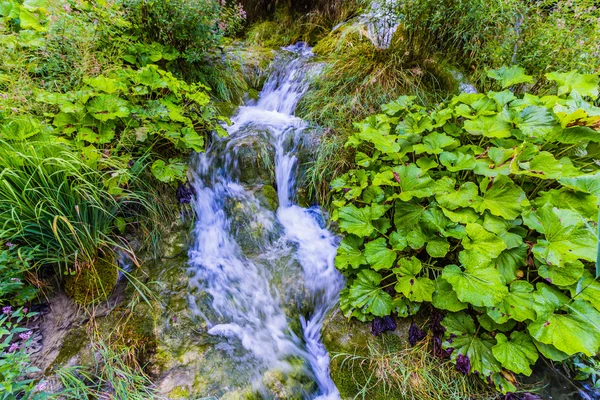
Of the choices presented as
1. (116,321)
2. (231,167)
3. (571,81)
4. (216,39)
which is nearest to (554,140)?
(571,81)

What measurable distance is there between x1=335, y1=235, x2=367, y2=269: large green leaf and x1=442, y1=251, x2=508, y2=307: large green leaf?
528 mm

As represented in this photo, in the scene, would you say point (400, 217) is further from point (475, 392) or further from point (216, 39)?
point (216, 39)

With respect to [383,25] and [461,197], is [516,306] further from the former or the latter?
[383,25]

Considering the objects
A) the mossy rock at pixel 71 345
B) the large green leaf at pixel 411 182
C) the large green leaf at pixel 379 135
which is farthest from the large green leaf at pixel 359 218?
the mossy rock at pixel 71 345

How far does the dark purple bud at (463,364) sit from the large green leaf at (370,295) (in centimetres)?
43

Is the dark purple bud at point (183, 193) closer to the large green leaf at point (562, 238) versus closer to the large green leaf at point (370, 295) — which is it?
the large green leaf at point (370, 295)

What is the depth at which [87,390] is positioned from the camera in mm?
1382

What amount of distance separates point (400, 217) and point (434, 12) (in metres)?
2.39

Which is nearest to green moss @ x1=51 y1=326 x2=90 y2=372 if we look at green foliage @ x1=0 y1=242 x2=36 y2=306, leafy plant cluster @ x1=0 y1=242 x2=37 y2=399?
leafy plant cluster @ x1=0 y1=242 x2=37 y2=399

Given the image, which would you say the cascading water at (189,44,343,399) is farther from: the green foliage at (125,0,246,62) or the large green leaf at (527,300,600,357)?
the large green leaf at (527,300,600,357)

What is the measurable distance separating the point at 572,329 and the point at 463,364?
535 mm

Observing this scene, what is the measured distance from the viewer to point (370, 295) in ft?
5.77

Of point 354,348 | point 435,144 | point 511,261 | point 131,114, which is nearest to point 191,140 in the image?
point 131,114

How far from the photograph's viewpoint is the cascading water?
186cm
